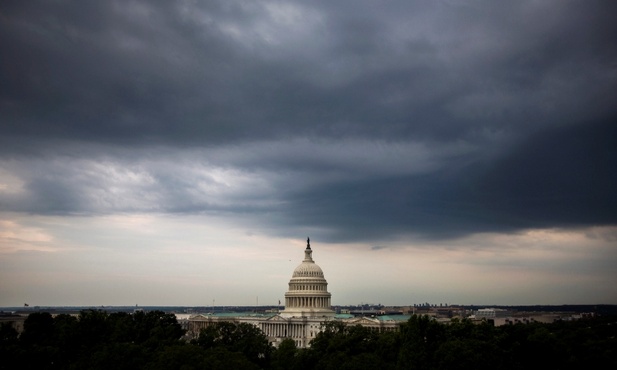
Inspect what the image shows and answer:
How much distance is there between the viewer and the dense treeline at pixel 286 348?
80.6 metres

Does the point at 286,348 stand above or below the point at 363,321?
below

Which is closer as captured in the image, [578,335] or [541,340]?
[541,340]

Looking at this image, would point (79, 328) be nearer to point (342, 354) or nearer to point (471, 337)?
point (342, 354)

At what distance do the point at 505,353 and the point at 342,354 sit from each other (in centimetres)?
2534

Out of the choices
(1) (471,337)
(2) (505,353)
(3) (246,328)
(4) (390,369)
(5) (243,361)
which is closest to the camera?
(5) (243,361)

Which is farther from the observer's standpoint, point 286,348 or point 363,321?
point 363,321

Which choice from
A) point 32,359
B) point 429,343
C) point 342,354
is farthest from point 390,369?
point 32,359

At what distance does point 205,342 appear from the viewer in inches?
4171

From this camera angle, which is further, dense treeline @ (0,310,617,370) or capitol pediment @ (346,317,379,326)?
capitol pediment @ (346,317,379,326)

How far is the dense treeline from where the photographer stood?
8056cm

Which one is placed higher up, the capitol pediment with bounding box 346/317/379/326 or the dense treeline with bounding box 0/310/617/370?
the capitol pediment with bounding box 346/317/379/326

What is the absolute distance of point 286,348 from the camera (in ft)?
327

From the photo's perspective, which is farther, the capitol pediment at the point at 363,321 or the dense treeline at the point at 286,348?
the capitol pediment at the point at 363,321

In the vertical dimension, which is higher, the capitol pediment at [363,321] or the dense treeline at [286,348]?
the capitol pediment at [363,321]
